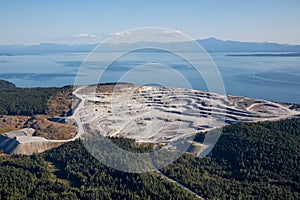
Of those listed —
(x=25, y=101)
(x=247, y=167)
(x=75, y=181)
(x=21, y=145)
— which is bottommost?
(x=75, y=181)

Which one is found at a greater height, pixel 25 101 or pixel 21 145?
pixel 25 101

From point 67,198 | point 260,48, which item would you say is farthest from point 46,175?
point 260,48

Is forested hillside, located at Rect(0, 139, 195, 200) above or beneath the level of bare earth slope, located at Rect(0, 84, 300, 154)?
beneath

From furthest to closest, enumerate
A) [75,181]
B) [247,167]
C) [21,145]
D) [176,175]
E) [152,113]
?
1. [152,113]
2. [21,145]
3. [247,167]
4. [75,181]
5. [176,175]

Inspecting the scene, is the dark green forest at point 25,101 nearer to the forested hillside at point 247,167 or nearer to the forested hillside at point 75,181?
the forested hillside at point 75,181

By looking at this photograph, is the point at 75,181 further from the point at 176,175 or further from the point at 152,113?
the point at 152,113

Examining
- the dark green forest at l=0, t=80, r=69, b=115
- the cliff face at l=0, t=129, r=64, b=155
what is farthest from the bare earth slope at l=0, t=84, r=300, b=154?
the dark green forest at l=0, t=80, r=69, b=115

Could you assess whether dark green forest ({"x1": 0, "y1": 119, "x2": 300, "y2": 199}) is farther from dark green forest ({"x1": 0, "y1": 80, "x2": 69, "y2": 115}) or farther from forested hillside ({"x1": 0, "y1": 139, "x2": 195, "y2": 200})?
dark green forest ({"x1": 0, "y1": 80, "x2": 69, "y2": 115})

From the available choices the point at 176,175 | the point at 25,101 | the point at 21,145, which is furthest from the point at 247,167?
the point at 25,101

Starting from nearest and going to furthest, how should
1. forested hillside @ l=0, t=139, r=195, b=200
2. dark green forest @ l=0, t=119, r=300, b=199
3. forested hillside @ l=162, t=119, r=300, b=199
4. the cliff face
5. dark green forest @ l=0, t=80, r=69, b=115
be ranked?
forested hillside @ l=0, t=139, r=195, b=200, dark green forest @ l=0, t=119, r=300, b=199, forested hillside @ l=162, t=119, r=300, b=199, the cliff face, dark green forest @ l=0, t=80, r=69, b=115

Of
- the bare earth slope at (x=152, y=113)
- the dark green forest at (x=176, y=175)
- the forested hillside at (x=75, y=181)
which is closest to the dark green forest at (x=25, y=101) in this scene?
the bare earth slope at (x=152, y=113)
